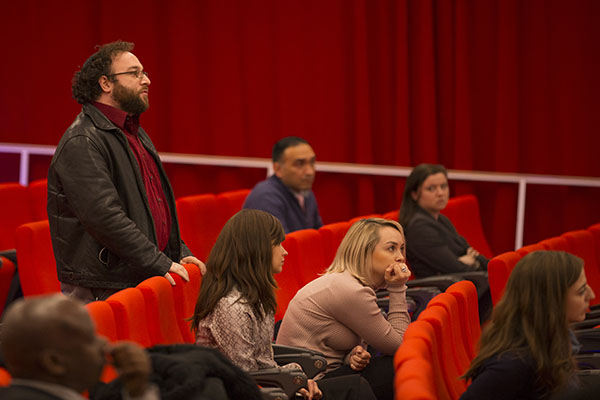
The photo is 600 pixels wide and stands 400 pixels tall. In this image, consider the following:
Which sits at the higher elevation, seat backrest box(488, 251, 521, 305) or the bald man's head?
the bald man's head

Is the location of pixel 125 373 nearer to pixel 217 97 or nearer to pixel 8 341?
pixel 8 341

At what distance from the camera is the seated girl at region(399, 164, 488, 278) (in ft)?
13.5

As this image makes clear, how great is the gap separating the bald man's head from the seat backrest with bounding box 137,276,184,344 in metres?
1.05

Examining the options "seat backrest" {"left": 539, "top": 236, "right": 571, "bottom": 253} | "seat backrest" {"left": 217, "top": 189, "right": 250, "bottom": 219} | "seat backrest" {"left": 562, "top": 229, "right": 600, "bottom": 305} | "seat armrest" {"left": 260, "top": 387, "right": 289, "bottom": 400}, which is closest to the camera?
"seat armrest" {"left": 260, "top": 387, "right": 289, "bottom": 400}

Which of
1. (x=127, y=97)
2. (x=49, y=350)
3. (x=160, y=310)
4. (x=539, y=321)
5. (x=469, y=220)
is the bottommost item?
(x=469, y=220)

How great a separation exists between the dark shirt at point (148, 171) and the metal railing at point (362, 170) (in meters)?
2.74

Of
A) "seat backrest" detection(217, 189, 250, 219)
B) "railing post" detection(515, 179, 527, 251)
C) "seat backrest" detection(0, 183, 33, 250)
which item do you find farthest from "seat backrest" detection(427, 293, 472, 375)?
"railing post" detection(515, 179, 527, 251)

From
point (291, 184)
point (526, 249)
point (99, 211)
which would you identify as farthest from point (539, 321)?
point (291, 184)

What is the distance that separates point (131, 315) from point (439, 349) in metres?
0.84

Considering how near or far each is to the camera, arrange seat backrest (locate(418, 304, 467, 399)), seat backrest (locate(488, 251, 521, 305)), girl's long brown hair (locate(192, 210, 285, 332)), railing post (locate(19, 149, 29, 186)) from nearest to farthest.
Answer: seat backrest (locate(418, 304, 467, 399)) → girl's long brown hair (locate(192, 210, 285, 332)) → seat backrest (locate(488, 251, 521, 305)) → railing post (locate(19, 149, 29, 186))

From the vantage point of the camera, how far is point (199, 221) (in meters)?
4.38

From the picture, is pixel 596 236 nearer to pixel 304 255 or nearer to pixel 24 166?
pixel 304 255

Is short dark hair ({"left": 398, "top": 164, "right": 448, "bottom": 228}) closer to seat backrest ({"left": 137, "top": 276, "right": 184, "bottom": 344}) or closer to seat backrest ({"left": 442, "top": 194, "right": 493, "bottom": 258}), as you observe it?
seat backrest ({"left": 442, "top": 194, "right": 493, "bottom": 258})

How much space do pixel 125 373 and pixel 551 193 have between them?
477 cm
